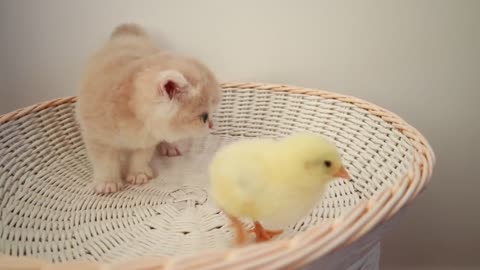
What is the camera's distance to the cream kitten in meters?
0.81

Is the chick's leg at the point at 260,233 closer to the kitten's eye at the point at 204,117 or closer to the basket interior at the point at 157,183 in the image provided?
the basket interior at the point at 157,183

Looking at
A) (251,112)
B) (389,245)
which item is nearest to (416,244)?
(389,245)

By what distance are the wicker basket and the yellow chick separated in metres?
0.06

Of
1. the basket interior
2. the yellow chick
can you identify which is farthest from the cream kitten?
the yellow chick

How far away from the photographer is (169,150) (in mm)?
1174

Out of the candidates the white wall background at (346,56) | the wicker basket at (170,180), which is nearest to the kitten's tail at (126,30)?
the white wall background at (346,56)

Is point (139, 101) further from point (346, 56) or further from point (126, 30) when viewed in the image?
point (346, 56)

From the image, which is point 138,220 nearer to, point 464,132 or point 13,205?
point 13,205

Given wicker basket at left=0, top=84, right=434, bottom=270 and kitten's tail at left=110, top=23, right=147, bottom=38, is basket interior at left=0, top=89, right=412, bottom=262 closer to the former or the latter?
wicker basket at left=0, top=84, right=434, bottom=270

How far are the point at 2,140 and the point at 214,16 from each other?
634 mm

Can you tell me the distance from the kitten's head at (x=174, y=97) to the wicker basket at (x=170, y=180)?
0.20m

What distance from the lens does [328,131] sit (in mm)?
1012

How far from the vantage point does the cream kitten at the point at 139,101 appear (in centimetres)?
81

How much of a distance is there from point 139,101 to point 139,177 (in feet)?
0.94
